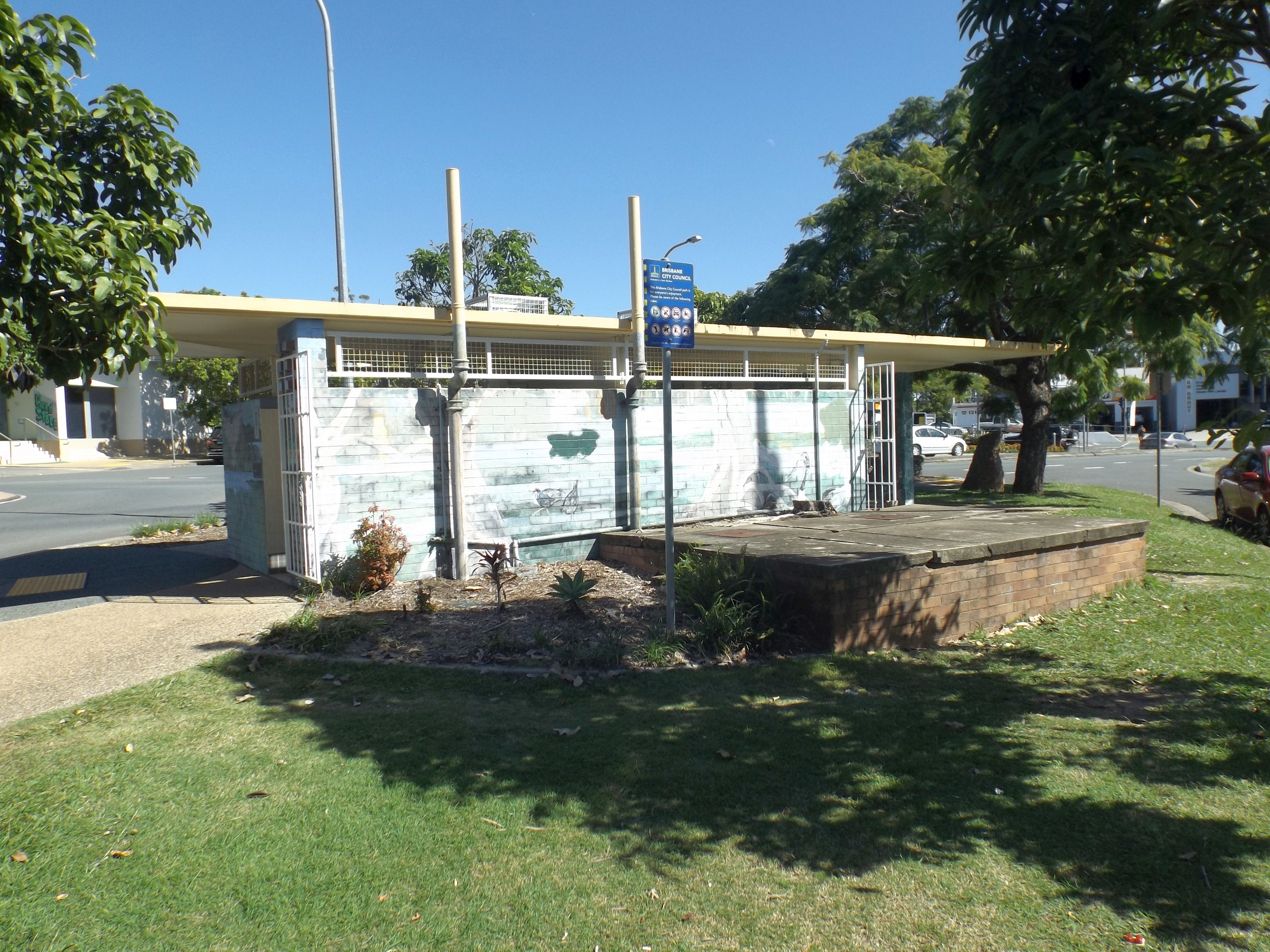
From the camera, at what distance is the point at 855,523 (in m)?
11.0

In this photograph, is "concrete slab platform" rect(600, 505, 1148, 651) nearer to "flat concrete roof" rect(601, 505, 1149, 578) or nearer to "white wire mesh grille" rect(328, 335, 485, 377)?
"flat concrete roof" rect(601, 505, 1149, 578)

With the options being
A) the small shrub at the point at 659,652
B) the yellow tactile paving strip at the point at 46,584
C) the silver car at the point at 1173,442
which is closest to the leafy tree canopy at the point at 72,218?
the small shrub at the point at 659,652

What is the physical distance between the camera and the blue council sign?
707 centimetres

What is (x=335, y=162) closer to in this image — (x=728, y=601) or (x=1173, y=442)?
(x=728, y=601)

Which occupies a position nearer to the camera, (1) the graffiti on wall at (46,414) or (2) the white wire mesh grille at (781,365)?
(2) the white wire mesh grille at (781,365)

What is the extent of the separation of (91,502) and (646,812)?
20862mm

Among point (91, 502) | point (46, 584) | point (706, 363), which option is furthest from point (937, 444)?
point (46, 584)

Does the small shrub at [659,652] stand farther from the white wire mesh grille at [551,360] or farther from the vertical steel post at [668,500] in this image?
the white wire mesh grille at [551,360]

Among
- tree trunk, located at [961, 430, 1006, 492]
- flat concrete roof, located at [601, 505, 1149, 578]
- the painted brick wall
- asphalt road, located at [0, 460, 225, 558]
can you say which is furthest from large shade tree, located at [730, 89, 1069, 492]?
asphalt road, located at [0, 460, 225, 558]

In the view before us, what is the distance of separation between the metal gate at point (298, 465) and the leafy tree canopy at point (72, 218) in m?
3.01

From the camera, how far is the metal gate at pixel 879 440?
13727 mm

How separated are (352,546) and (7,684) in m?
3.17

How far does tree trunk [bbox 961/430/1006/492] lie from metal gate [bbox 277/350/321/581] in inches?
599

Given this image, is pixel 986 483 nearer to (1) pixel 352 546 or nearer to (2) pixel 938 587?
(2) pixel 938 587
